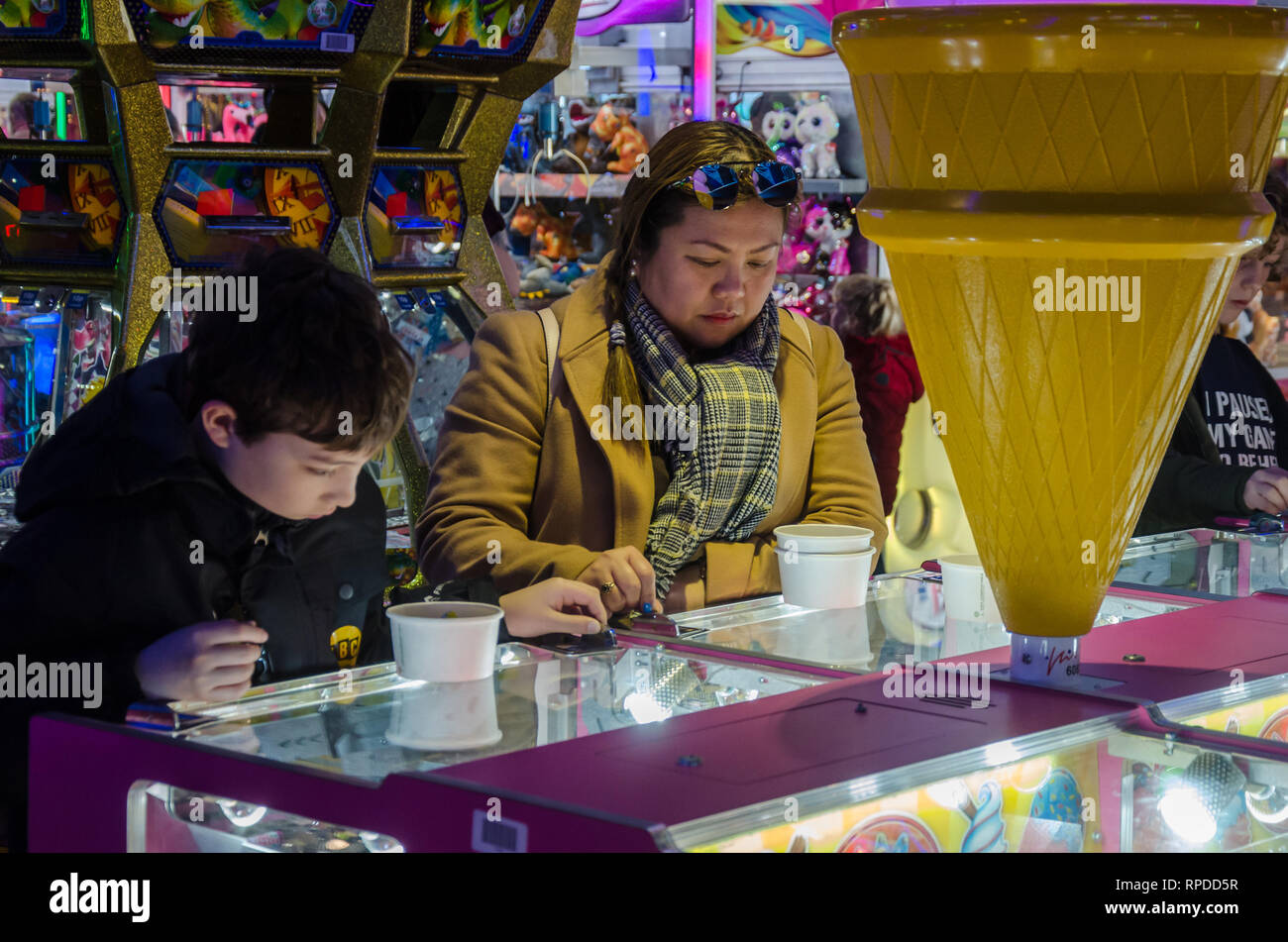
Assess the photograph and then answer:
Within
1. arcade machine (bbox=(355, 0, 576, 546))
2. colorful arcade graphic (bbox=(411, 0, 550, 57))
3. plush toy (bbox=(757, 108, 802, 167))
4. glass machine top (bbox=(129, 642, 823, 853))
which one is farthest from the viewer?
plush toy (bbox=(757, 108, 802, 167))

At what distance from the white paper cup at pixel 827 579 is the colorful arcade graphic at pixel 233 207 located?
2.14m

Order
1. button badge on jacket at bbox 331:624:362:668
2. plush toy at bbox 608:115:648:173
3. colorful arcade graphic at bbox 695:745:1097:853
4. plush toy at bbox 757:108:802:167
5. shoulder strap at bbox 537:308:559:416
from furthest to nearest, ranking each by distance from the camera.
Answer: plush toy at bbox 757:108:802:167, plush toy at bbox 608:115:648:173, shoulder strap at bbox 537:308:559:416, button badge on jacket at bbox 331:624:362:668, colorful arcade graphic at bbox 695:745:1097:853

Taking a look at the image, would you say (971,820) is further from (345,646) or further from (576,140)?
(576,140)

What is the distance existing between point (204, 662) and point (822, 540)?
757 mm

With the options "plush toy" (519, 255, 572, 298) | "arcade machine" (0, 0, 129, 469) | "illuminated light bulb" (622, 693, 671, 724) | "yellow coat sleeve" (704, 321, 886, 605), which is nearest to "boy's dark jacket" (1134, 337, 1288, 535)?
"yellow coat sleeve" (704, 321, 886, 605)

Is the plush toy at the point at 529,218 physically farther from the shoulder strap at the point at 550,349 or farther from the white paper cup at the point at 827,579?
the white paper cup at the point at 827,579

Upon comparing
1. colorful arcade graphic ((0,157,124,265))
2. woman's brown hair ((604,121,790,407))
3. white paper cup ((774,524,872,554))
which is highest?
colorful arcade graphic ((0,157,124,265))

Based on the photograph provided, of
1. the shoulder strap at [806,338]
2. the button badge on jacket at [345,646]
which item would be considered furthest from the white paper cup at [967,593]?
the shoulder strap at [806,338]

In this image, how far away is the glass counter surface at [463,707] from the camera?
1.18 meters

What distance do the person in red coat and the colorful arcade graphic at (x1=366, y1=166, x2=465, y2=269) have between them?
48.5 inches

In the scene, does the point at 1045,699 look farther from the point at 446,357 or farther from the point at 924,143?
the point at 446,357

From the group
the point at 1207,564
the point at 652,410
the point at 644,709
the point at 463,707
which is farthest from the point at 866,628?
the point at 652,410

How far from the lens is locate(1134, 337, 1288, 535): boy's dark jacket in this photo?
9.64 feet

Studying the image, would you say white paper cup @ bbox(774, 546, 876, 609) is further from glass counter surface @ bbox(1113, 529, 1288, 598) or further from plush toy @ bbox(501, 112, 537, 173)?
plush toy @ bbox(501, 112, 537, 173)
